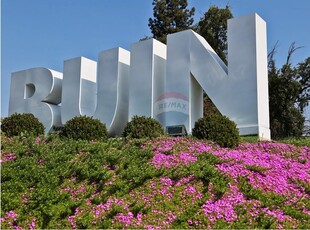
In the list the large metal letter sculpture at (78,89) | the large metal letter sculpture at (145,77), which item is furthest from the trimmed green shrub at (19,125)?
the large metal letter sculpture at (145,77)

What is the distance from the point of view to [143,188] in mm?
7520

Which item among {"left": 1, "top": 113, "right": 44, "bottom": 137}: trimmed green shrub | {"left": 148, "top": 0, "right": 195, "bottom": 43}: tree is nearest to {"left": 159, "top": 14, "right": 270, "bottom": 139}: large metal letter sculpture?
{"left": 1, "top": 113, "right": 44, "bottom": 137}: trimmed green shrub

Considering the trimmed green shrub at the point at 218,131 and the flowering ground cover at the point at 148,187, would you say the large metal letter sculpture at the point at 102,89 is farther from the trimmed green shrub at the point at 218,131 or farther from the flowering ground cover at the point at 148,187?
the flowering ground cover at the point at 148,187

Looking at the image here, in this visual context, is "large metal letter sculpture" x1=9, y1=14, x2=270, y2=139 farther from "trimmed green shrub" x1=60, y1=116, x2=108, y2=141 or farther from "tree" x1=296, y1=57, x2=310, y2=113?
"tree" x1=296, y1=57, x2=310, y2=113

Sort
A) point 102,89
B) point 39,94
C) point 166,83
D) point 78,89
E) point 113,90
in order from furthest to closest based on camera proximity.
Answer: point 39,94
point 78,89
point 102,89
point 113,90
point 166,83

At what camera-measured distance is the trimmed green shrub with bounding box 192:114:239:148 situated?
1104cm

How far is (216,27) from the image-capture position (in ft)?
93.5

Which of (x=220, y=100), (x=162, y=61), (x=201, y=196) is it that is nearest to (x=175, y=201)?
(x=201, y=196)

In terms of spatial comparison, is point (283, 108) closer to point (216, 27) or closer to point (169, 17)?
point (216, 27)

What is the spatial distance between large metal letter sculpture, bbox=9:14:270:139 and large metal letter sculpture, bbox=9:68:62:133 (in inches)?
1.7

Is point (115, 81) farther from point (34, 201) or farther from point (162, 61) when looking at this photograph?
point (34, 201)

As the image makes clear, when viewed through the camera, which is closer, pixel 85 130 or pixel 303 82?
pixel 85 130

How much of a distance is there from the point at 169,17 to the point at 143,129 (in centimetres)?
2155

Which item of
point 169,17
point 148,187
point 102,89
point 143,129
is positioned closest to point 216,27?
point 169,17
